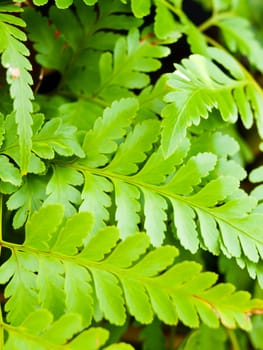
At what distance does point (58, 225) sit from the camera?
0.71 m

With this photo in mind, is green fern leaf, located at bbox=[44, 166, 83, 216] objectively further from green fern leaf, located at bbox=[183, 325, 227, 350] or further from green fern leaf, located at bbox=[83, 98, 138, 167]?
green fern leaf, located at bbox=[183, 325, 227, 350]

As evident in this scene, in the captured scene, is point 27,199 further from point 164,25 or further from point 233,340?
point 233,340

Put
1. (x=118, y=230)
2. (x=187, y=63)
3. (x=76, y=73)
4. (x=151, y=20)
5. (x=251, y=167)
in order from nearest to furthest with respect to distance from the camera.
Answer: (x=118, y=230)
(x=187, y=63)
(x=76, y=73)
(x=151, y=20)
(x=251, y=167)

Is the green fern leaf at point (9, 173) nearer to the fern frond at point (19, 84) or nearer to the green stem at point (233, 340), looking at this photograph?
the fern frond at point (19, 84)

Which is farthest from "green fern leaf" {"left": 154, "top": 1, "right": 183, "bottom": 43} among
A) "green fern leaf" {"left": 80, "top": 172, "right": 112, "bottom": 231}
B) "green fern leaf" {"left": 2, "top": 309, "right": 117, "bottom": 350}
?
"green fern leaf" {"left": 2, "top": 309, "right": 117, "bottom": 350}

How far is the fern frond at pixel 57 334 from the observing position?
63cm

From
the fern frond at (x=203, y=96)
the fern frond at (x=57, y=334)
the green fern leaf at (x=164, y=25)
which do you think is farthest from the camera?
the green fern leaf at (x=164, y=25)

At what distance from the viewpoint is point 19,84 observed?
688 millimetres

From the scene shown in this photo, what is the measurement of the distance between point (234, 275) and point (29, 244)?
15.3 inches

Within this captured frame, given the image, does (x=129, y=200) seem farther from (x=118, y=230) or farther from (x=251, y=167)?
(x=251, y=167)

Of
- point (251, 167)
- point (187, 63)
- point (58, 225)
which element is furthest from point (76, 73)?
point (251, 167)

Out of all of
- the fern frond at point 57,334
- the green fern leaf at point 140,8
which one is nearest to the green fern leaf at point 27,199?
the fern frond at point 57,334

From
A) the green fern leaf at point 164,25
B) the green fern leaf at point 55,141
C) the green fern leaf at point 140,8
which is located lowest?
the green fern leaf at point 55,141

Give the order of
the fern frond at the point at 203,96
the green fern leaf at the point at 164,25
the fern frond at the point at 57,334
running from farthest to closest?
the green fern leaf at the point at 164,25 → the fern frond at the point at 203,96 → the fern frond at the point at 57,334
